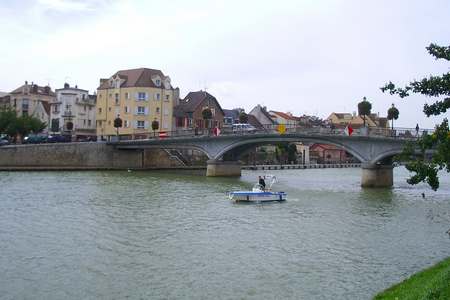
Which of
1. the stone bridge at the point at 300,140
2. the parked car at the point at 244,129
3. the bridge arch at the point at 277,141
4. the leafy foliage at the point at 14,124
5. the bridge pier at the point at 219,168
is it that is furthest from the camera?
the leafy foliage at the point at 14,124

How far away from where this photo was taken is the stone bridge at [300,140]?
201 feet

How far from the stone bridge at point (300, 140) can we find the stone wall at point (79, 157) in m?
2.15

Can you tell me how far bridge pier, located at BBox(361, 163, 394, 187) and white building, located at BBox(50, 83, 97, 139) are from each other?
62779 millimetres

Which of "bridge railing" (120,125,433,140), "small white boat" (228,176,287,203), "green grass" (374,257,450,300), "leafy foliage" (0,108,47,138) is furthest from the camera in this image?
"leafy foliage" (0,108,47,138)

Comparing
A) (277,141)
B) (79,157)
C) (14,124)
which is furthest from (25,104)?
(277,141)

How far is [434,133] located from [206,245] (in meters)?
13.7

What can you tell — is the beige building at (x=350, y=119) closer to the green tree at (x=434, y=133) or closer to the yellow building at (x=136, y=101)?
the yellow building at (x=136, y=101)

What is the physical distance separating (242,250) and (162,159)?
6711 cm

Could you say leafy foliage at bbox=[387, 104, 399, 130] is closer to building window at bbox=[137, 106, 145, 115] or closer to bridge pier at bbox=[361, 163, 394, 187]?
bridge pier at bbox=[361, 163, 394, 187]

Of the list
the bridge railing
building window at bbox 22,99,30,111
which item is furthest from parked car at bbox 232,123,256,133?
building window at bbox 22,99,30,111

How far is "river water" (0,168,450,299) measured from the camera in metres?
19.9

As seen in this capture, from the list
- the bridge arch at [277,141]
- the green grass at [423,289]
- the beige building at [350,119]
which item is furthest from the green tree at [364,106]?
the beige building at [350,119]

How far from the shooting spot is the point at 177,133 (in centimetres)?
8575

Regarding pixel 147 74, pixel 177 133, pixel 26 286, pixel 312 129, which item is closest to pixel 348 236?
pixel 26 286
